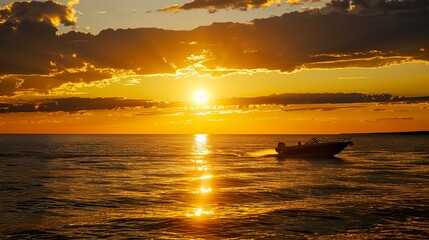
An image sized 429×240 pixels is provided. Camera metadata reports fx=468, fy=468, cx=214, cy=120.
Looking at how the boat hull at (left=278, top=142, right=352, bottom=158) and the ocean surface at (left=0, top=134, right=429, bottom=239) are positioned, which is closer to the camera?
the ocean surface at (left=0, top=134, right=429, bottom=239)

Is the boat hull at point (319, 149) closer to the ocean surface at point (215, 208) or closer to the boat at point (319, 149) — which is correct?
the boat at point (319, 149)

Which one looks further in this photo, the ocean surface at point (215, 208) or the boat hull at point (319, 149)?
the boat hull at point (319, 149)

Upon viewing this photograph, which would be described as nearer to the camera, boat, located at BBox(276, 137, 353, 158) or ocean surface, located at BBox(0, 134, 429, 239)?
ocean surface, located at BBox(0, 134, 429, 239)

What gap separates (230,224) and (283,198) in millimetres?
10981

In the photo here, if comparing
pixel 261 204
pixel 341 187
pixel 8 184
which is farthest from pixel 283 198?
pixel 8 184

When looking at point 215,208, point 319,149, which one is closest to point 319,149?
point 319,149

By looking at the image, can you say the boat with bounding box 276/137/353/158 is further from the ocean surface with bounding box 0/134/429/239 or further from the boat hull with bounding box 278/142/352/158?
the ocean surface with bounding box 0/134/429/239

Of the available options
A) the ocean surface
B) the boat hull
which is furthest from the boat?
the ocean surface

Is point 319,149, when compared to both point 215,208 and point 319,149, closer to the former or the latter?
point 319,149

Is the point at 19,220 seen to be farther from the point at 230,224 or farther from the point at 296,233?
the point at 296,233

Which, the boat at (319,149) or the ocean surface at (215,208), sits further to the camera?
the boat at (319,149)

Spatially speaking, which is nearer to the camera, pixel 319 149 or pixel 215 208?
pixel 215 208

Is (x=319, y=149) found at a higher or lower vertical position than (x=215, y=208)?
higher

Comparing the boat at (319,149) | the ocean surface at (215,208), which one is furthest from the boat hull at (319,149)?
the ocean surface at (215,208)
